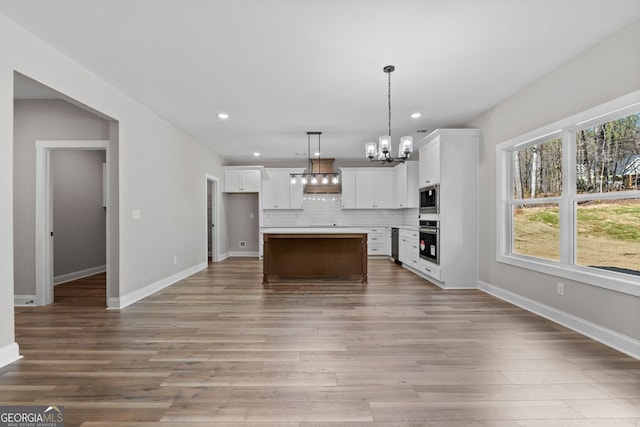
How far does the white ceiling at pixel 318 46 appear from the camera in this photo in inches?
86.0

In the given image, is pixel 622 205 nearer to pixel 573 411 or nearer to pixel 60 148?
pixel 573 411

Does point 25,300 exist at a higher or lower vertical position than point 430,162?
lower

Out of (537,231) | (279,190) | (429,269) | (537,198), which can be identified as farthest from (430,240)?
(279,190)

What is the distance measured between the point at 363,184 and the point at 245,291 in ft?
14.3

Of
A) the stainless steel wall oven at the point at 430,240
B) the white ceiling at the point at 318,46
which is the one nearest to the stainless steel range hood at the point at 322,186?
the stainless steel wall oven at the point at 430,240

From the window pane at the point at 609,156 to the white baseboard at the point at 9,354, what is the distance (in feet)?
16.7

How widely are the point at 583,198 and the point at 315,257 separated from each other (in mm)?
3667

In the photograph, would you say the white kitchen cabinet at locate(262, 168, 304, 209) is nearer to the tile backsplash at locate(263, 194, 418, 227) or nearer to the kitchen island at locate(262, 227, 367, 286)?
the tile backsplash at locate(263, 194, 418, 227)

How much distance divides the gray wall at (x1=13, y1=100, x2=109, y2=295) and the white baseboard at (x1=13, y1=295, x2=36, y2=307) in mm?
50

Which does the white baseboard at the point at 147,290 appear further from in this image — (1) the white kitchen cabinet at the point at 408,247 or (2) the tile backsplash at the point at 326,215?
(1) the white kitchen cabinet at the point at 408,247

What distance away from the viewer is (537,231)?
3660 millimetres


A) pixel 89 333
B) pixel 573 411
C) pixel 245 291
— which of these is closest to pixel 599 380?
pixel 573 411

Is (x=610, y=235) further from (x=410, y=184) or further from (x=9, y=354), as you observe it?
(x=9, y=354)

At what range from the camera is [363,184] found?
7.72 m
